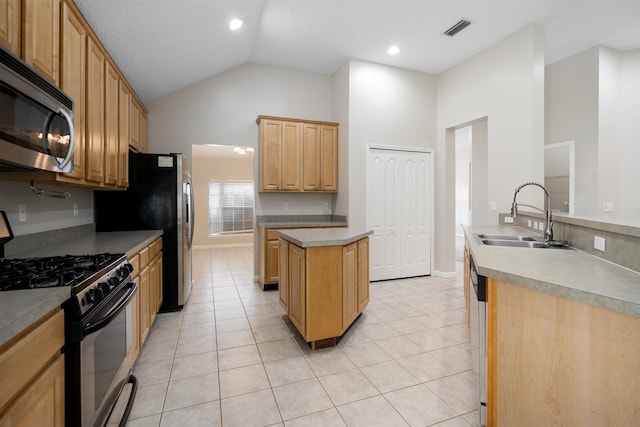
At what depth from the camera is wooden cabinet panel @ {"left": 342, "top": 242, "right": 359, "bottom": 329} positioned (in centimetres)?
256

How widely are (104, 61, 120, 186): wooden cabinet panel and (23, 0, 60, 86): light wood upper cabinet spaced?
0.76 m

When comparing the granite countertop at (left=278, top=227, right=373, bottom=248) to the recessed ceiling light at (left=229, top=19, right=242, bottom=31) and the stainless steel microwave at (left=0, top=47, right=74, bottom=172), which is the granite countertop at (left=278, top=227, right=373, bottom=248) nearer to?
the stainless steel microwave at (left=0, top=47, right=74, bottom=172)

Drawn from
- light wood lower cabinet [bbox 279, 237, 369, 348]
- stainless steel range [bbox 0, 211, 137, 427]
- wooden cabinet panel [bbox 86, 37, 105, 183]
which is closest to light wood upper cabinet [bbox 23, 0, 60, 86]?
wooden cabinet panel [bbox 86, 37, 105, 183]

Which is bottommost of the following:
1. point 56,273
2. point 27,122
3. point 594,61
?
point 56,273

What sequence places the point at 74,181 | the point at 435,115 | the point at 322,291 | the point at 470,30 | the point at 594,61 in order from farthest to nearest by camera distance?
the point at 435,115, the point at 594,61, the point at 470,30, the point at 322,291, the point at 74,181

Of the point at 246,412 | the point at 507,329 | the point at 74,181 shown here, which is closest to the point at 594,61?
the point at 507,329

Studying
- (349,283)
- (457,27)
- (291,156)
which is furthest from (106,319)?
(457,27)

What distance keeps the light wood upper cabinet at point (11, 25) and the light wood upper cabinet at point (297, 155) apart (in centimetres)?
298

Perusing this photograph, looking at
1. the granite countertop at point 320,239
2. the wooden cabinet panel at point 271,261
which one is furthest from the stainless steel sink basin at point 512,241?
the wooden cabinet panel at point 271,261

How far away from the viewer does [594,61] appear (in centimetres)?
410

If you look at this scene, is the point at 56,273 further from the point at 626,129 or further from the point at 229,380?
the point at 626,129

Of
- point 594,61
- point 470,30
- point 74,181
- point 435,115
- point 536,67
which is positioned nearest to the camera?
point 74,181

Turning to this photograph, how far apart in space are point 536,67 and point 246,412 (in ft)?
14.4

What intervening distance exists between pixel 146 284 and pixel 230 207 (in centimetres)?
612
